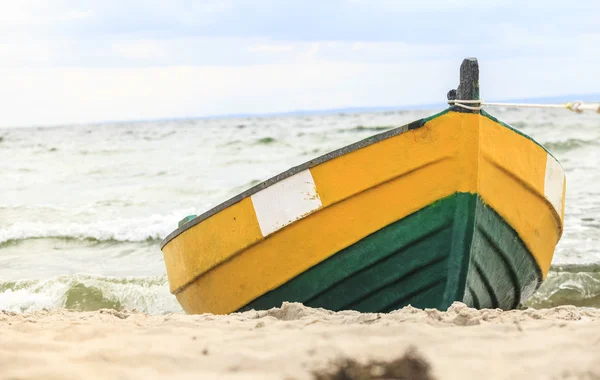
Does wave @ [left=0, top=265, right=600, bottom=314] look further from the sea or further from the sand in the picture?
the sand

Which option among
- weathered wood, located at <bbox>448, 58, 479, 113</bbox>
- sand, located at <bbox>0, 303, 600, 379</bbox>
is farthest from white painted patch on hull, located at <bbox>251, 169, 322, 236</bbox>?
weathered wood, located at <bbox>448, 58, 479, 113</bbox>

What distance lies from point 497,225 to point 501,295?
0.62 meters

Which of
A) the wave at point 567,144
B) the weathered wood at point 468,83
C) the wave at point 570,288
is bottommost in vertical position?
the wave at point 567,144

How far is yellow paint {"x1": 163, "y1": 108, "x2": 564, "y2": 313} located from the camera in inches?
120

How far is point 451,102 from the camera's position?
302 cm

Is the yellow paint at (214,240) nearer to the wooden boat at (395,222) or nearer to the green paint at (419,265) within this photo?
the wooden boat at (395,222)

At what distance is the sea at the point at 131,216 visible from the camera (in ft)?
19.2

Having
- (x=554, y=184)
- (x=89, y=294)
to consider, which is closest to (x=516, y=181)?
(x=554, y=184)

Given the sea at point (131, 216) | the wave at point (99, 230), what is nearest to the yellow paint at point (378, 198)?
the sea at point (131, 216)

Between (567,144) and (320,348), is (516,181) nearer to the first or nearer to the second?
(320,348)

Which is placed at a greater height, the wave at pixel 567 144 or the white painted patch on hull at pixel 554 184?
the white painted patch on hull at pixel 554 184

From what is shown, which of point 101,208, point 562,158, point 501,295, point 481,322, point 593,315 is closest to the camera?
point 481,322

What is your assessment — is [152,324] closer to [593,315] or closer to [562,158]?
[593,315]

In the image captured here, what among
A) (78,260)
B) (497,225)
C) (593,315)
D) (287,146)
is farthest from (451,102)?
(287,146)
